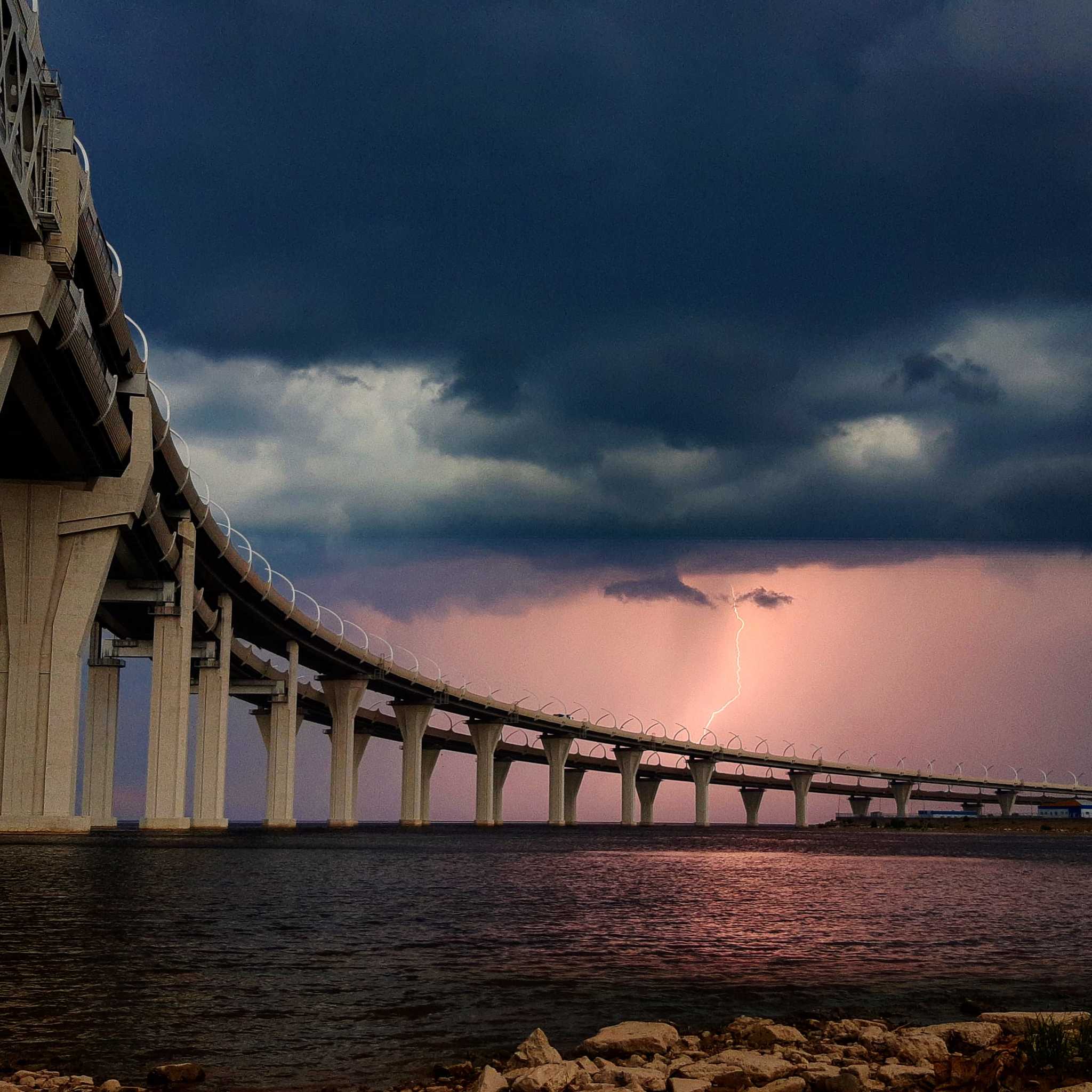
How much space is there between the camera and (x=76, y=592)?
205 ft

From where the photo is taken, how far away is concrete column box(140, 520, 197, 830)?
272 feet

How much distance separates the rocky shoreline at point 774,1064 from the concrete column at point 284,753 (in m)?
115

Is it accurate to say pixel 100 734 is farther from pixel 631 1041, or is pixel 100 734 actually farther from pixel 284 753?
pixel 631 1041

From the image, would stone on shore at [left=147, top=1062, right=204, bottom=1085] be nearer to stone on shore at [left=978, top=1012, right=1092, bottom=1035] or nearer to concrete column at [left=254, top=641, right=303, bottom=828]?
stone on shore at [left=978, top=1012, right=1092, bottom=1035]

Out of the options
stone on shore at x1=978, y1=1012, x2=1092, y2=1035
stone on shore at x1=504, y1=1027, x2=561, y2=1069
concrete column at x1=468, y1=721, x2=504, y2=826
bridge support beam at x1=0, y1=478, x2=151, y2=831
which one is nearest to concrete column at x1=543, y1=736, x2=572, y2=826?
concrete column at x1=468, y1=721, x2=504, y2=826

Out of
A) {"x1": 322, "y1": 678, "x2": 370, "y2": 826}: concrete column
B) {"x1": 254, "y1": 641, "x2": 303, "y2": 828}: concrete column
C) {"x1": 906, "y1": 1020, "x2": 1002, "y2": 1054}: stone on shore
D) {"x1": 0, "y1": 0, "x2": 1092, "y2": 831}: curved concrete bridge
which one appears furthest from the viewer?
{"x1": 322, "y1": 678, "x2": 370, "y2": 826}: concrete column

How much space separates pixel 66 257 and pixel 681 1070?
120ft

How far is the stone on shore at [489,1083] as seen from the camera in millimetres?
13312

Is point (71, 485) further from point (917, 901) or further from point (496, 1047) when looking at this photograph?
point (496, 1047)

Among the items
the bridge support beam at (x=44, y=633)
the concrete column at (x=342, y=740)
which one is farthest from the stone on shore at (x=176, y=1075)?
the concrete column at (x=342, y=740)

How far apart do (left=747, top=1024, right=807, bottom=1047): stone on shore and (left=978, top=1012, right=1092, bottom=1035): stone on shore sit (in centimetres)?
275

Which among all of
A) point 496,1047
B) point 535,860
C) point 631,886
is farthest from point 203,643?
point 496,1047

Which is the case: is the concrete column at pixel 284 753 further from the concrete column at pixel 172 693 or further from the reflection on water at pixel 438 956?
the reflection on water at pixel 438 956

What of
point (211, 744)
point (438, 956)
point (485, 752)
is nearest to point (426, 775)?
point (485, 752)
